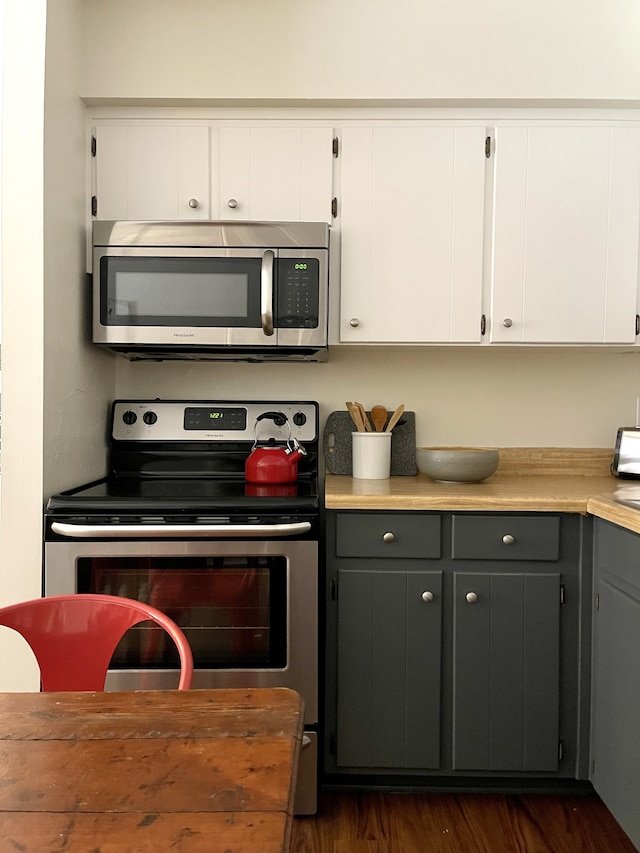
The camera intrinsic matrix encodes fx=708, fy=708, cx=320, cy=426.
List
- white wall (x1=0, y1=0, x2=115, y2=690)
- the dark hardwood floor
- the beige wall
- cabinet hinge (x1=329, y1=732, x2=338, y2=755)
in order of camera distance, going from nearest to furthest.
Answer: the dark hardwood floor < white wall (x1=0, y1=0, x2=115, y2=690) < cabinet hinge (x1=329, y1=732, x2=338, y2=755) < the beige wall

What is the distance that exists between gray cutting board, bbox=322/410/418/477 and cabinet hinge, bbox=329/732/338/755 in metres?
0.91

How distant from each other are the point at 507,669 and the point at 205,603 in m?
0.90

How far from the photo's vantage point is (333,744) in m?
2.11

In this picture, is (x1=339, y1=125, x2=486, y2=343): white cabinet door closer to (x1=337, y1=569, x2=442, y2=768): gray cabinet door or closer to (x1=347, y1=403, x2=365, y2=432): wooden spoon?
(x1=347, y1=403, x2=365, y2=432): wooden spoon

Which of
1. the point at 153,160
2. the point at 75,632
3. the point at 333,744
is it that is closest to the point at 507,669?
the point at 333,744

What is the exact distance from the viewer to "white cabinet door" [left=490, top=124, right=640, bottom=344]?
234 centimetres

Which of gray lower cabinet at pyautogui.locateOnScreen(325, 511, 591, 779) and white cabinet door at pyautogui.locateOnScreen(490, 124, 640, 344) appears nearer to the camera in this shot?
gray lower cabinet at pyautogui.locateOnScreen(325, 511, 591, 779)

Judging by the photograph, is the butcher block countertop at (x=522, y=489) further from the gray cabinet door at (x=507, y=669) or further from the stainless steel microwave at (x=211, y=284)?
the stainless steel microwave at (x=211, y=284)

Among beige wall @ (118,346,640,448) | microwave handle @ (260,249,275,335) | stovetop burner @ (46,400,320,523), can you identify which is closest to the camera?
microwave handle @ (260,249,275,335)

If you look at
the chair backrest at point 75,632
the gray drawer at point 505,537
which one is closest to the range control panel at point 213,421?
the gray drawer at point 505,537

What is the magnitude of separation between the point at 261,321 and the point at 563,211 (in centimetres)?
106

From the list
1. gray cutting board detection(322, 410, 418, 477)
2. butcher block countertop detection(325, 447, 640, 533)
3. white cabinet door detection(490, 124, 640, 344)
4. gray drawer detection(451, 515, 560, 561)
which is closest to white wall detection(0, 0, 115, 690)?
butcher block countertop detection(325, 447, 640, 533)

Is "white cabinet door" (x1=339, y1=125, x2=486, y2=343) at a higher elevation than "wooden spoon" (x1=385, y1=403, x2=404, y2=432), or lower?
higher

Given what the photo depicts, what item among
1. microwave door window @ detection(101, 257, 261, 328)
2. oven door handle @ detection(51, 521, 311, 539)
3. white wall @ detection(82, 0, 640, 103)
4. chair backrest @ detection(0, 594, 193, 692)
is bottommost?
chair backrest @ detection(0, 594, 193, 692)
